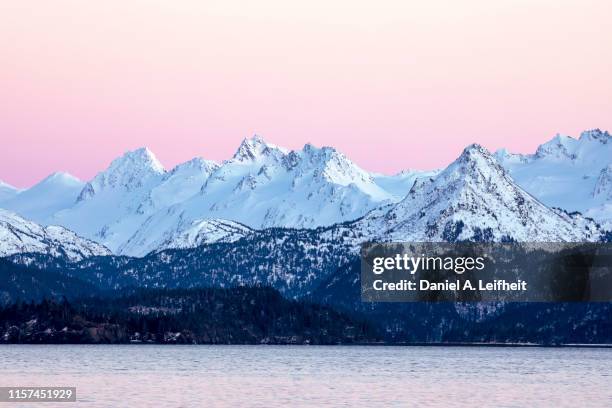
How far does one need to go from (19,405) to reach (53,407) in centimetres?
442

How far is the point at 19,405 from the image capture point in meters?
197

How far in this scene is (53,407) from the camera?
197375mm
